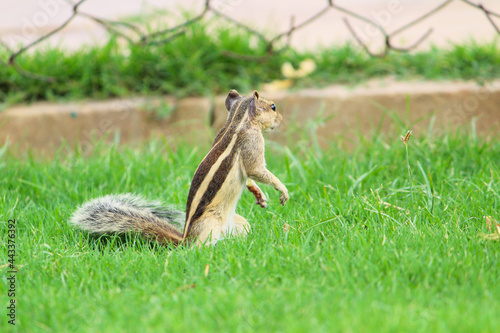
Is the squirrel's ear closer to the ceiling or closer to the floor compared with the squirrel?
closer to the ceiling

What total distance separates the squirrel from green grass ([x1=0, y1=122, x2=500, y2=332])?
10cm

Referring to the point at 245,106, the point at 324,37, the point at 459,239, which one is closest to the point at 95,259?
the point at 245,106

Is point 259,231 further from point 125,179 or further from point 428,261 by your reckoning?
point 125,179

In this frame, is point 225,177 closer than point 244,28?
Yes

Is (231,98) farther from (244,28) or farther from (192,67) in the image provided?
(192,67)

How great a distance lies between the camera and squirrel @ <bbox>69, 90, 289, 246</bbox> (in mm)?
2701

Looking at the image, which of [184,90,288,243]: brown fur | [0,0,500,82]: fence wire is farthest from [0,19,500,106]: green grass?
[184,90,288,243]: brown fur

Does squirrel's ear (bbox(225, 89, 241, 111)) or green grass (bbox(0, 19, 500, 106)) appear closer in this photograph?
squirrel's ear (bbox(225, 89, 241, 111))

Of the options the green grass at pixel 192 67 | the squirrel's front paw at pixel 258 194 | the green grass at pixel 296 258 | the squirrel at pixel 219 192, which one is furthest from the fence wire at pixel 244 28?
the squirrel's front paw at pixel 258 194

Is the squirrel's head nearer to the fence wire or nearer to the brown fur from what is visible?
the brown fur

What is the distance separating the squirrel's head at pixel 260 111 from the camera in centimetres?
280

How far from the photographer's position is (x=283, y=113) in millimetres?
4887

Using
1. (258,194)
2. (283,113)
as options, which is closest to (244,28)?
(283,113)

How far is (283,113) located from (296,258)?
2659 mm
